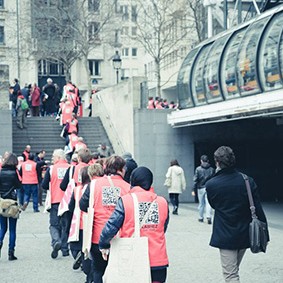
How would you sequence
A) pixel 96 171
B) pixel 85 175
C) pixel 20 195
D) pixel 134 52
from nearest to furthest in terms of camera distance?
pixel 96 171 → pixel 85 175 → pixel 20 195 → pixel 134 52

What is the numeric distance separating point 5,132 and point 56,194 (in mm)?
13524

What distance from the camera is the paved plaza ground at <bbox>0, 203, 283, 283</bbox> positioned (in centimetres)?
1023

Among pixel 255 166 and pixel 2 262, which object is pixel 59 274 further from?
pixel 255 166

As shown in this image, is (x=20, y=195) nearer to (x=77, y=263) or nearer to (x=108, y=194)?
(x=77, y=263)

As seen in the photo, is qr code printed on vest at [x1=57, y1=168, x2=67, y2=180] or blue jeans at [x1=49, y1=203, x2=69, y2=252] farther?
qr code printed on vest at [x1=57, y1=168, x2=67, y2=180]

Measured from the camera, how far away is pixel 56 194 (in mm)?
12227

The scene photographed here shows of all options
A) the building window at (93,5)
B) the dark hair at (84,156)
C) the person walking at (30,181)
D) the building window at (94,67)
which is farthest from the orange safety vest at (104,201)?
the building window at (94,67)

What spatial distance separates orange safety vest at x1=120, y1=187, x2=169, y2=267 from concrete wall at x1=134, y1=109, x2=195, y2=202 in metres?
17.5

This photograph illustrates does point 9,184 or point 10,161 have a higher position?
point 10,161

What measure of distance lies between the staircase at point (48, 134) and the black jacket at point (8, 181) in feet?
46.1

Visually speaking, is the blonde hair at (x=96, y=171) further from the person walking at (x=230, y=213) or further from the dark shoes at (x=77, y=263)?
the dark shoes at (x=77, y=263)

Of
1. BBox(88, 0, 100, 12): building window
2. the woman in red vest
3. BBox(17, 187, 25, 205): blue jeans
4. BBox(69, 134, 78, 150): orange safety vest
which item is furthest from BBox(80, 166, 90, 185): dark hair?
BBox(88, 0, 100, 12): building window

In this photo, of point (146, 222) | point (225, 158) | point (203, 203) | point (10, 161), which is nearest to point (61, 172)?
point (10, 161)

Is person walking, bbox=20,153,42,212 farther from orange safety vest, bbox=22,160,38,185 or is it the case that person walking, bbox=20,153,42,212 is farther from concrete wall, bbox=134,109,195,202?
concrete wall, bbox=134,109,195,202
